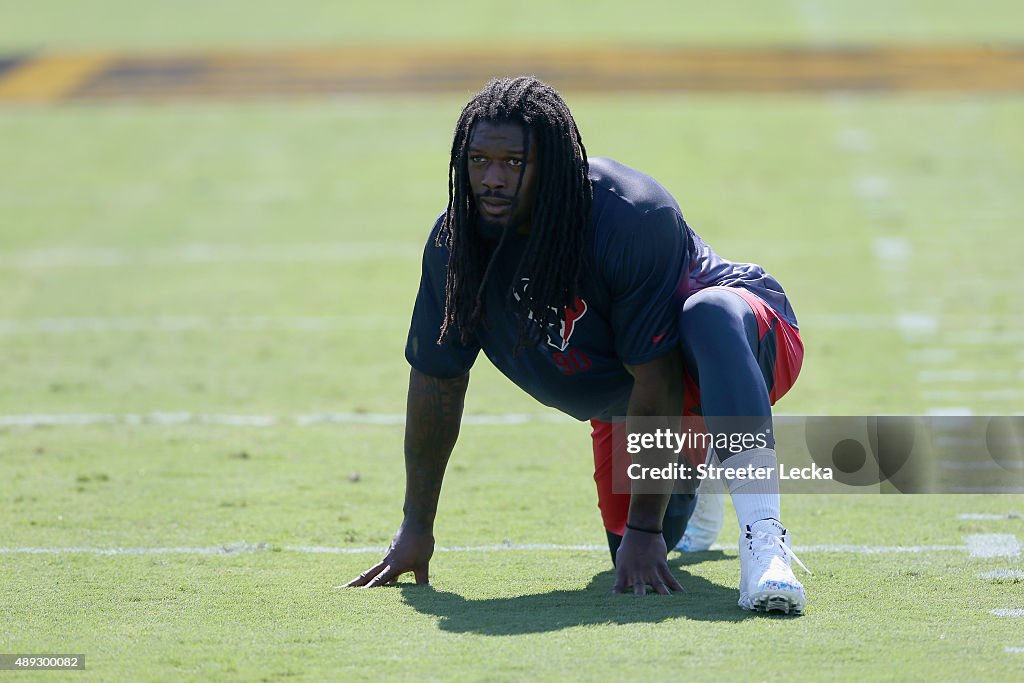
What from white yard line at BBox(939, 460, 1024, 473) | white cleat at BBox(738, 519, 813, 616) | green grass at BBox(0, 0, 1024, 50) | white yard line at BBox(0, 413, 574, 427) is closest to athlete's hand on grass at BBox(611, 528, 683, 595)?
white cleat at BBox(738, 519, 813, 616)

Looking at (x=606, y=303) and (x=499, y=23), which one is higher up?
(x=499, y=23)

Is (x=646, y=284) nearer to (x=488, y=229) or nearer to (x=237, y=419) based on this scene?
(x=488, y=229)

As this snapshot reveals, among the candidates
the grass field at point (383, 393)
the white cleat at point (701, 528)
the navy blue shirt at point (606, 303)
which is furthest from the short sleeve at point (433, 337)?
the white cleat at point (701, 528)

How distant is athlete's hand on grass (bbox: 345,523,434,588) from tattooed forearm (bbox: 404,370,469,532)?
79 mm

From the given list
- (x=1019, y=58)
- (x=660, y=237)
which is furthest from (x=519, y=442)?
(x=1019, y=58)

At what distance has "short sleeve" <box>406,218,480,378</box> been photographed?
12.8ft

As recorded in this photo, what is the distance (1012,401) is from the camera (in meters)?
6.09

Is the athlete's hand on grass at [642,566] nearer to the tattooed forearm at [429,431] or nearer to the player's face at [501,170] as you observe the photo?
the tattooed forearm at [429,431]

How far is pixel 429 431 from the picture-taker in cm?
398

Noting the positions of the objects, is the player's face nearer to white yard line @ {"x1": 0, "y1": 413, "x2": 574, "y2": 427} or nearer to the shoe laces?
the shoe laces

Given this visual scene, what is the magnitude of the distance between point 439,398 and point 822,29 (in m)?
17.6

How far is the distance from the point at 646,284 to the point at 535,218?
33 cm

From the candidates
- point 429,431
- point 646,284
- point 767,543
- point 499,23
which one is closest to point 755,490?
point 767,543

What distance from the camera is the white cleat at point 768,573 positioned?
338cm
